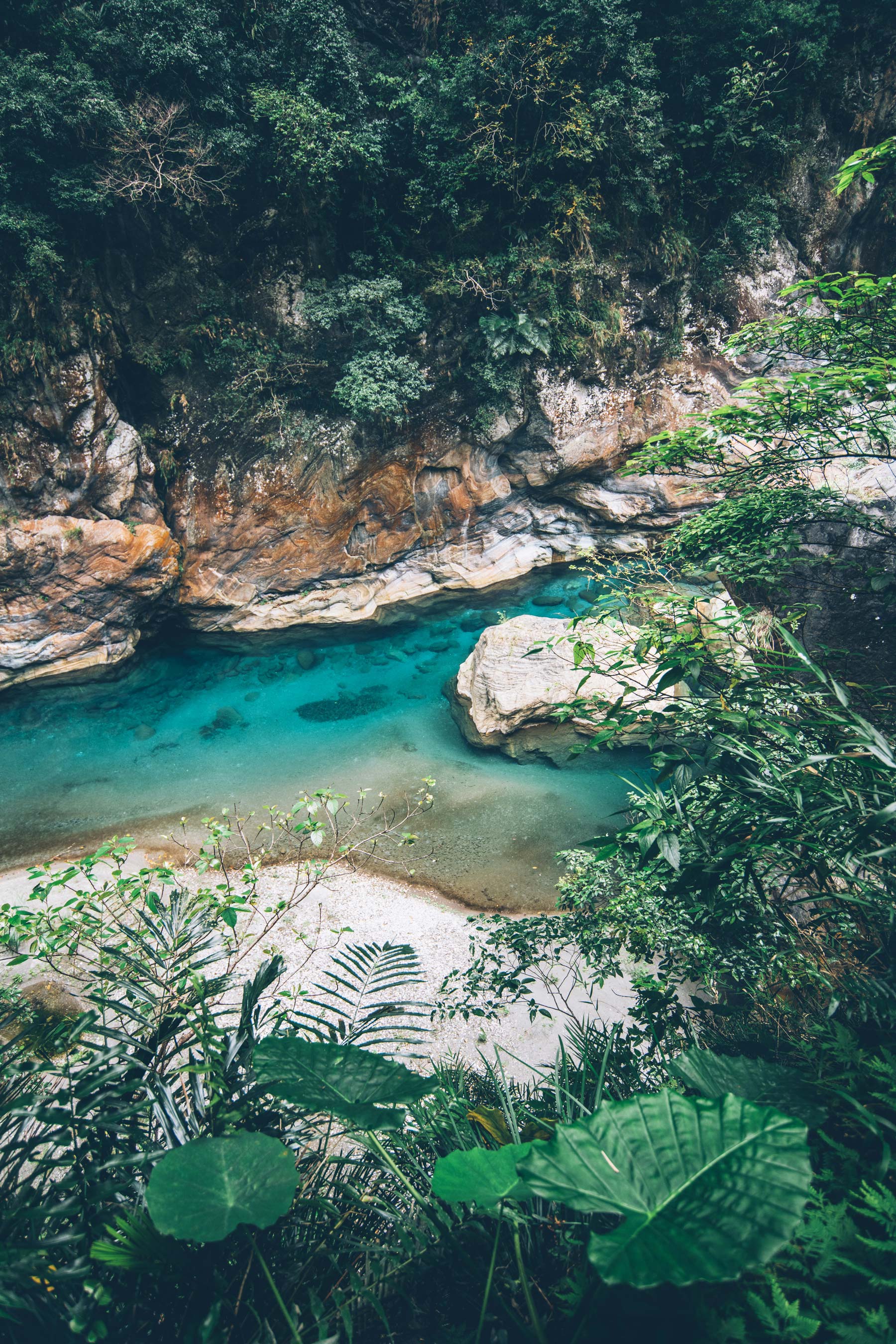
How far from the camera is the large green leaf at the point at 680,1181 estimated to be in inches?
43.9

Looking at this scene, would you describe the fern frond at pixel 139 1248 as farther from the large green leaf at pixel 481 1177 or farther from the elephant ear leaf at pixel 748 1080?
the elephant ear leaf at pixel 748 1080

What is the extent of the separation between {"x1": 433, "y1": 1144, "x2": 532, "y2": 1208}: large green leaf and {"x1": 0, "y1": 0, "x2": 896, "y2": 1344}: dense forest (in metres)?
0.02

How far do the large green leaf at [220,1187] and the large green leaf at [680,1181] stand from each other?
0.67m

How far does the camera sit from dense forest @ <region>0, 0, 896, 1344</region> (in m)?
1.45

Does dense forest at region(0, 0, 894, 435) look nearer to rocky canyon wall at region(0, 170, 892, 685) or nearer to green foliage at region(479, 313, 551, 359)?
green foliage at region(479, 313, 551, 359)

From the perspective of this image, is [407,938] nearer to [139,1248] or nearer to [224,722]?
[139,1248]

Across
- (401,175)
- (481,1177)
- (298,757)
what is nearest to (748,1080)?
(481,1177)

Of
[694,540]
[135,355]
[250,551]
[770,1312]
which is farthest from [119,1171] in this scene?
[135,355]

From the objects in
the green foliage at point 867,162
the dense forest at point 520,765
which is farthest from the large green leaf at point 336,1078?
the green foliage at point 867,162

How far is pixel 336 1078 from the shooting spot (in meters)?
1.83

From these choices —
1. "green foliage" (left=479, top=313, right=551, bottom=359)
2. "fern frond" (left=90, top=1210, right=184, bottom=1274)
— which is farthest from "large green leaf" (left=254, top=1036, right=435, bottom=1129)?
"green foliage" (left=479, top=313, right=551, bottom=359)

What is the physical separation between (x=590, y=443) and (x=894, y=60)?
24.2ft

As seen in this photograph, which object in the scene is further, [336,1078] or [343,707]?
[343,707]

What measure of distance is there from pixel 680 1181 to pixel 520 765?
6791mm
